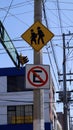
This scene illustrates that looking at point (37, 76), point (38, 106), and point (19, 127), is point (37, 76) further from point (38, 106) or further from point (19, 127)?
point (19, 127)

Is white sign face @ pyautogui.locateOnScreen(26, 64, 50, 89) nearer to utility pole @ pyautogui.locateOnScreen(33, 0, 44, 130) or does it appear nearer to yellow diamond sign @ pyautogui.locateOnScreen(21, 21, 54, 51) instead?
utility pole @ pyautogui.locateOnScreen(33, 0, 44, 130)

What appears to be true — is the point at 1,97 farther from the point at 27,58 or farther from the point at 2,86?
the point at 27,58

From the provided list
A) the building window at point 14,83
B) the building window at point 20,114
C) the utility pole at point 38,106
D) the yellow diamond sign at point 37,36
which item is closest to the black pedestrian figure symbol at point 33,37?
the yellow diamond sign at point 37,36

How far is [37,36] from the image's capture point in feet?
38.0

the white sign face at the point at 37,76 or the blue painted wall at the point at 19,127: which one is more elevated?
the white sign face at the point at 37,76

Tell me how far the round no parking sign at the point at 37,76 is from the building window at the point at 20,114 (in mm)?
37533

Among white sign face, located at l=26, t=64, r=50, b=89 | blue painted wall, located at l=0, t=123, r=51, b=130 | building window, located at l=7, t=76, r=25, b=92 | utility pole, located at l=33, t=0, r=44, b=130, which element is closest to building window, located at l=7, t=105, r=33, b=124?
blue painted wall, located at l=0, t=123, r=51, b=130

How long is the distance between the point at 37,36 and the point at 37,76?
1090 millimetres

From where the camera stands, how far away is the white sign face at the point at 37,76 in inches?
440

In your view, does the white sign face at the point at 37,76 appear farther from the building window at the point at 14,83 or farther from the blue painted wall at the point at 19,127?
the building window at the point at 14,83

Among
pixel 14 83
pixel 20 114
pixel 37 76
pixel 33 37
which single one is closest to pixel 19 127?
pixel 20 114

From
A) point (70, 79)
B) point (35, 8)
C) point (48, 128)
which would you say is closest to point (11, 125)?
point (48, 128)

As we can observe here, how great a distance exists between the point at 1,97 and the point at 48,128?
7012 millimetres

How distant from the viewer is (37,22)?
38.9ft
